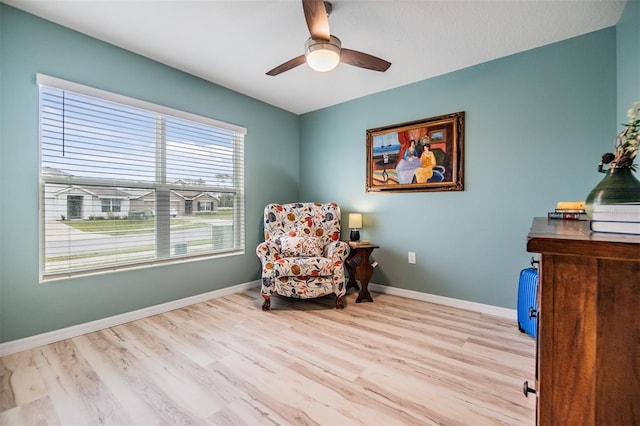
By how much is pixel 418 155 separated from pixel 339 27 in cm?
153

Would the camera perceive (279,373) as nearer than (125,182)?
Yes

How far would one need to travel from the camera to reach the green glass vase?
1.00 metres

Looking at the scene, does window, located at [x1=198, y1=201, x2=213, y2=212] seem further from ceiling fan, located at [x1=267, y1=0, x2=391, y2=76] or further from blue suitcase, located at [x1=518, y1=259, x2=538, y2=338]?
blue suitcase, located at [x1=518, y1=259, x2=538, y2=338]

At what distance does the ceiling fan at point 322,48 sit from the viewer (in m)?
1.63

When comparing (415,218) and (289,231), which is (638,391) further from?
(289,231)

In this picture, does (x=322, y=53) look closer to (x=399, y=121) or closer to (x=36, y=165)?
(x=399, y=121)

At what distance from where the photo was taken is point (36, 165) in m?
2.05

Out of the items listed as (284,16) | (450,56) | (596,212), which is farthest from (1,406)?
(450,56)

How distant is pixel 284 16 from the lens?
204 cm

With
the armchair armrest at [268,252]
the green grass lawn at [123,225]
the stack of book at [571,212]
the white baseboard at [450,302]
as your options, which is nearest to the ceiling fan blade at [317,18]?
the stack of book at [571,212]

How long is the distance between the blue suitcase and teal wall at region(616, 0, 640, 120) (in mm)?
1249

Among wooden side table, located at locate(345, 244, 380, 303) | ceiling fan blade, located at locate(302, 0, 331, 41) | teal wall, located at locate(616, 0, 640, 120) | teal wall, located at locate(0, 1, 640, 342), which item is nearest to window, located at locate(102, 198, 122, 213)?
teal wall, located at locate(0, 1, 640, 342)

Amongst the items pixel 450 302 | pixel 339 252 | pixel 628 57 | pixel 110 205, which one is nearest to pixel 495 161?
pixel 628 57

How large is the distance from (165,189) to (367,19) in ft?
7.77
